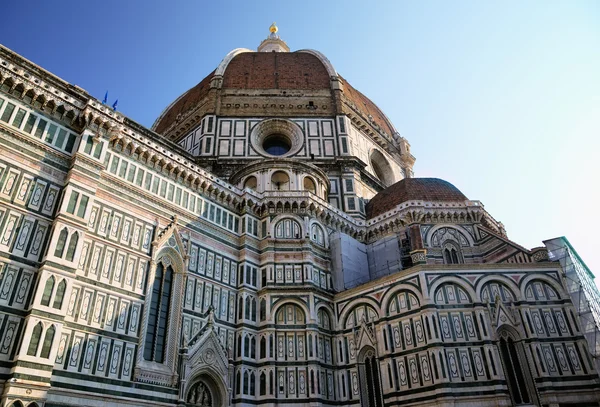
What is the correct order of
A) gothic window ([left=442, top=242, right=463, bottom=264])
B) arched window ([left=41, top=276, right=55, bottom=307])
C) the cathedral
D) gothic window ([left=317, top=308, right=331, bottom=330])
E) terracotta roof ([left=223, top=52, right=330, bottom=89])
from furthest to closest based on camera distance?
terracotta roof ([left=223, top=52, right=330, bottom=89])
gothic window ([left=442, top=242, right=463, bottom=264])
gothic window ([left=317, top=308, right=331, bottom=330])
the cathedral
arched window ([left=41, top=276, right=55, bottom=307])

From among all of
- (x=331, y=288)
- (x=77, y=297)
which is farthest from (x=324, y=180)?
(x=77, y=297)

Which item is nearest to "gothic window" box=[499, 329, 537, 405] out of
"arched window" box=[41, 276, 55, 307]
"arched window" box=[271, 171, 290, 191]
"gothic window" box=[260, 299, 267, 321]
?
"gothic window" box=[260, 299, 267, 321]

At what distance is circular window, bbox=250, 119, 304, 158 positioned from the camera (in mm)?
29859

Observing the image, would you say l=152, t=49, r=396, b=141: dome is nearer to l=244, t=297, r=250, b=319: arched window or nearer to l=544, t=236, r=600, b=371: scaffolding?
l=244, t=297, r=250, b=319: arched window

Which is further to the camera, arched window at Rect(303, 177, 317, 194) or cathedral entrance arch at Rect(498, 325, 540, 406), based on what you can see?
arched window at Rect(303, 177, 317, 194)

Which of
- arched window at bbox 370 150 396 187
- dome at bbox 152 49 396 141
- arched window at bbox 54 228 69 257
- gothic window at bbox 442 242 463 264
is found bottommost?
arched window at bbox 54 228 69 257

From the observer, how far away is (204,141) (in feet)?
96.1

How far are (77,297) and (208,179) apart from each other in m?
8.28

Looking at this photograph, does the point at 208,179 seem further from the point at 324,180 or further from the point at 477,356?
the point at 477,356

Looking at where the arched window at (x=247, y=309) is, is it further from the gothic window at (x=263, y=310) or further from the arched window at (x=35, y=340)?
the arched window at (x=35, y=340)

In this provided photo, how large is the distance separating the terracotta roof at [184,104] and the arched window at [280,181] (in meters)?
11.9

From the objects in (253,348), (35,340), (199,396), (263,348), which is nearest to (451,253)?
(263,348)

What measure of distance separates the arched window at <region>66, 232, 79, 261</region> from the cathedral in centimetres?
5

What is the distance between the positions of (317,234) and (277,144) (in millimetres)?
10296
